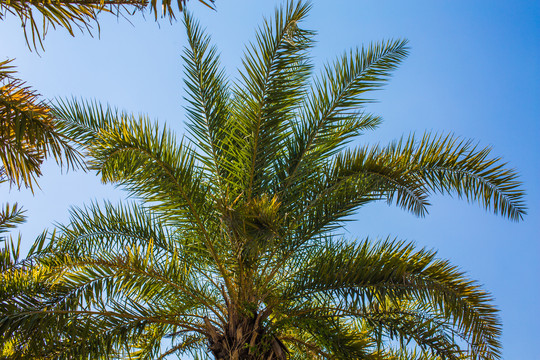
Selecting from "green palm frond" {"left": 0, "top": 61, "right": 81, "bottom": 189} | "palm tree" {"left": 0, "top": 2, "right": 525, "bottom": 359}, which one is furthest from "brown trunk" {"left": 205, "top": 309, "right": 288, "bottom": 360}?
"green palm frond" {"left": 0, "top": 61, "right": 81, "bottom": 189}

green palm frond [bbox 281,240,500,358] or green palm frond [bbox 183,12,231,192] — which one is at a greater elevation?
green palm frond [bbox 183,12,231,192]

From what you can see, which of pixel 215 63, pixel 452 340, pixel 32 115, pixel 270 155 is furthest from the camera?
pixel 215 63

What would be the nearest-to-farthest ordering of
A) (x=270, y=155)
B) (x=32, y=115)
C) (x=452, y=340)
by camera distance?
(x=32, y=115), (x=452, y=340), (x=270, y=155)

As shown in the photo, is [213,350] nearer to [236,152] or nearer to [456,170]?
[236,152]

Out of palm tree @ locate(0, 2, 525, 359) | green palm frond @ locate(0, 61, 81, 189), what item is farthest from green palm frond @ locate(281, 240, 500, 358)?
green palm frond @ locate(0, 61, 81, 189)

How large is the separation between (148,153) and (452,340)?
3.91 meters

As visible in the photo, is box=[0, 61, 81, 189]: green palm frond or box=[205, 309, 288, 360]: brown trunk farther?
box=[205, 309, 288, 360]: brown trunk


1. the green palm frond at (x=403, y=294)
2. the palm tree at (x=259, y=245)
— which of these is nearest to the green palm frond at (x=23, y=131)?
the palm tree at (x=259, y=245)

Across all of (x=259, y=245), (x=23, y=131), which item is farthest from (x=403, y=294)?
(x=23, y=131)

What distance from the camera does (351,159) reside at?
6.22 metres

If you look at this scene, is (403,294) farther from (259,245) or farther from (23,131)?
(23,131)

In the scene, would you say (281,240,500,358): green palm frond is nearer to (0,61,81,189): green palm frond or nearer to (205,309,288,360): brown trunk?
(205,309,288,360): brown trunk

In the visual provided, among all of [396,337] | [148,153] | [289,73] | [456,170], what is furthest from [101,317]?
[456,170]

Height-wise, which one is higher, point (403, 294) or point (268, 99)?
point (268, 99)
